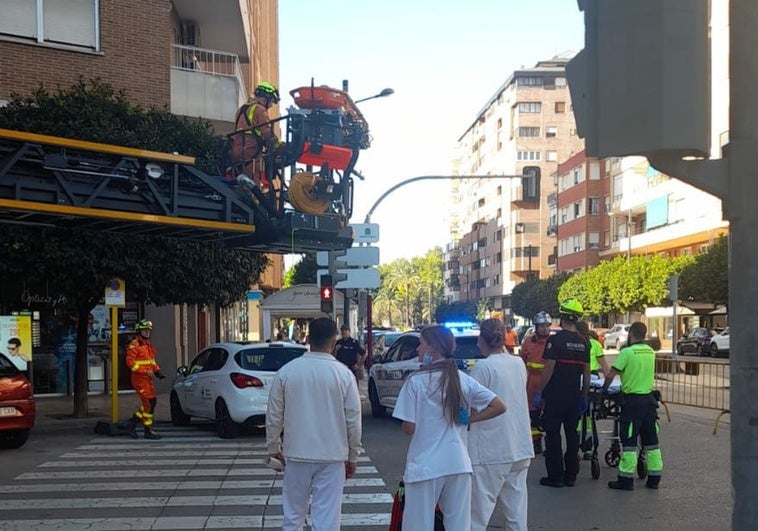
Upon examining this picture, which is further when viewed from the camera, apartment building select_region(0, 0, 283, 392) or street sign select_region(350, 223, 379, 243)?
street sign select_region(350, 223, 379, 243)

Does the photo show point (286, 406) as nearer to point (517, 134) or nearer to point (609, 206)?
point (609, 206)

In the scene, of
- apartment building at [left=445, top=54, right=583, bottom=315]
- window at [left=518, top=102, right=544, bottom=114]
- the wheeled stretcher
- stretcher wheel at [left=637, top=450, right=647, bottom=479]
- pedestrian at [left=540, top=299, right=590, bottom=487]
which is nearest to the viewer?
pedestrian at [left=540, top=299, right=590, bottom=487]

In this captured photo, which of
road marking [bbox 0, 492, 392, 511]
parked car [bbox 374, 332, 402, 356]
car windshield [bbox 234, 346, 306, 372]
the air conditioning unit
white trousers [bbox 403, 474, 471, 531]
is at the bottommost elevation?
parked car [bbox 374, 332, 402, 356]

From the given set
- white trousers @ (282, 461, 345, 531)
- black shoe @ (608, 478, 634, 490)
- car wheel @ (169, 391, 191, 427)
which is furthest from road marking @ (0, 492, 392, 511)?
car wheel @ (169, 391, 191, 427)

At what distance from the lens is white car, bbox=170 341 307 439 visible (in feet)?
41.5

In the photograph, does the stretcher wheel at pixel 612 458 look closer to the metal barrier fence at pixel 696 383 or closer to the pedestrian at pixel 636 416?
the pedestrian at pixel 636 416

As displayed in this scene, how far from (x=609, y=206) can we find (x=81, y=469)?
6161 cm

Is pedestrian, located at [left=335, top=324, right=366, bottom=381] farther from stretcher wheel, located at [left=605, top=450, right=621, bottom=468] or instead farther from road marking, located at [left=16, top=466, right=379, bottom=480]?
stretcher wheel, located at [left=605, top=450, right=621, bottom=468]

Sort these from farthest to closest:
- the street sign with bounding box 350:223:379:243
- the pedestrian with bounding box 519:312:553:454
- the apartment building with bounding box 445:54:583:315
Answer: the apartment building with bounding box 445:54:583:315, the street sign with bounding box 350:223:379:243, the pedestrian with bounding box 519:312:553:454

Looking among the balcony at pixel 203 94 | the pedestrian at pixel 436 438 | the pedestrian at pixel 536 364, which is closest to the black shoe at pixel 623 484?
the pedestrian at pixel 536 364

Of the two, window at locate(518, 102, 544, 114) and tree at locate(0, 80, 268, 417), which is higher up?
window at locate(518, 102, 544, 114)

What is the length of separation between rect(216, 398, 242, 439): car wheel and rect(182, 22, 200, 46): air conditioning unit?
580 inches

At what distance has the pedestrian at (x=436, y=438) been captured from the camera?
15.3 ft

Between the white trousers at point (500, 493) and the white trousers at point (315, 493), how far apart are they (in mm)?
976
